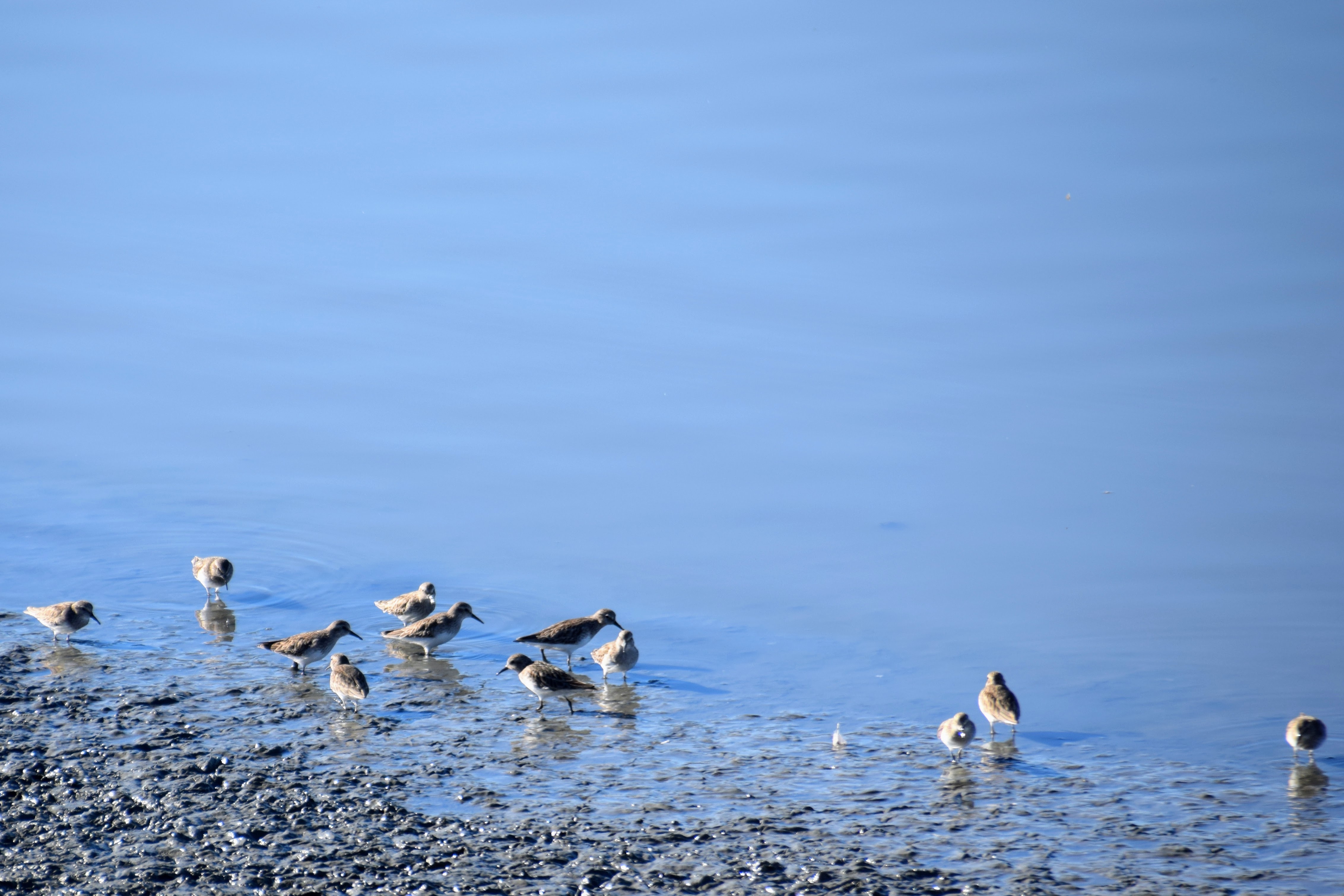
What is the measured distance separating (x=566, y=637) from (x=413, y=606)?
4.92 feet

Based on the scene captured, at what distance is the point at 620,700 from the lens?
10.6m

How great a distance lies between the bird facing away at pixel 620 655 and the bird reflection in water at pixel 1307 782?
466cm

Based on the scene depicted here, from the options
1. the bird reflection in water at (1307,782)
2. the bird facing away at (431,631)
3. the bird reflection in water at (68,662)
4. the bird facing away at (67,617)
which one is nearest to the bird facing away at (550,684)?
the bird facing away at (431,631)

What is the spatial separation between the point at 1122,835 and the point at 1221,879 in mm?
663

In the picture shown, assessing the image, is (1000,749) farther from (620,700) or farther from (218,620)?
(218,620)

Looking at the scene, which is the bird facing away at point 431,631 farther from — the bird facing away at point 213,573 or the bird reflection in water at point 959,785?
the bird reflection in water at point 959,785

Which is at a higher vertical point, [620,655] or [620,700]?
[620,655]

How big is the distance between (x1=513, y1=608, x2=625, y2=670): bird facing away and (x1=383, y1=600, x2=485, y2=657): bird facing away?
20.9 inches

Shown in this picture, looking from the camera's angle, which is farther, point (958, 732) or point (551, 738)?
point (551, 738)

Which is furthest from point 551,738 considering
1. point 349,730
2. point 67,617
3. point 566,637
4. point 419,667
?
point 67,617

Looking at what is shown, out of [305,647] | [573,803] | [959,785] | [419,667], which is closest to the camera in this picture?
[573,803]

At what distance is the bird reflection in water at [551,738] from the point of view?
9.34 meters

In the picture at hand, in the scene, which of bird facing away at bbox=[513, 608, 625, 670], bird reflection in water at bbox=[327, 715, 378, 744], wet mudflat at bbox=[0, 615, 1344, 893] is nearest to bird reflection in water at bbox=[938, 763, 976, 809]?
wet mudflat at bbox=[0, 615, 1344, 893]

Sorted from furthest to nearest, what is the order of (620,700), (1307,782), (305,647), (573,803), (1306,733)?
(305,647) < (620,700) < (1306,733) < (1307,782) < (573,803)
